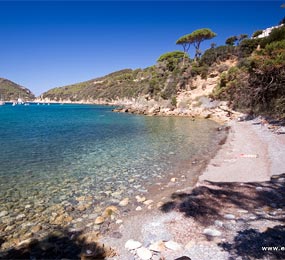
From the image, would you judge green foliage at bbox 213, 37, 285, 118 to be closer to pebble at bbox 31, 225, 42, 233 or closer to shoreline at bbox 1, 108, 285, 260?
shoreline at bbox 1, 108, 285, 260

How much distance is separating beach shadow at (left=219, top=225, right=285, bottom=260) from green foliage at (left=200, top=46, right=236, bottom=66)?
5124cm

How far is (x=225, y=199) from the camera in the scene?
6.09 metres

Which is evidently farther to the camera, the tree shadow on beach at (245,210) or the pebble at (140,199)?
the pebble at (140,199)

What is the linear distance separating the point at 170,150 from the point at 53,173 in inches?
278

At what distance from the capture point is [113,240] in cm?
473

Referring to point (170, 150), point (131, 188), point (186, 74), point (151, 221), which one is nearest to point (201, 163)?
point (170, 150)

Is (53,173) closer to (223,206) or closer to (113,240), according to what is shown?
(113,240)

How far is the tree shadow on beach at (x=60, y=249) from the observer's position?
14.2 feet

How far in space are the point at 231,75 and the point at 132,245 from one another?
38.4 meters

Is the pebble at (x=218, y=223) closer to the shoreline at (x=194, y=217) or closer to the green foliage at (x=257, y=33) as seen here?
the shoreline at (x=194, y=217)

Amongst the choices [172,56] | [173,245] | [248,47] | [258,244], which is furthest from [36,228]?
[172,56]

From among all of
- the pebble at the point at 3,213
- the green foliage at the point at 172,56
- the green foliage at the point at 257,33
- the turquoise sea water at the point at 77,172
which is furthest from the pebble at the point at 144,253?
the green foliage at the point at 257,33

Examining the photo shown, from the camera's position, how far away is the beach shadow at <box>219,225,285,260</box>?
3549 millimetres

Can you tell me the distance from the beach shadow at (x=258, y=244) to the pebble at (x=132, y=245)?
5.04 ft
